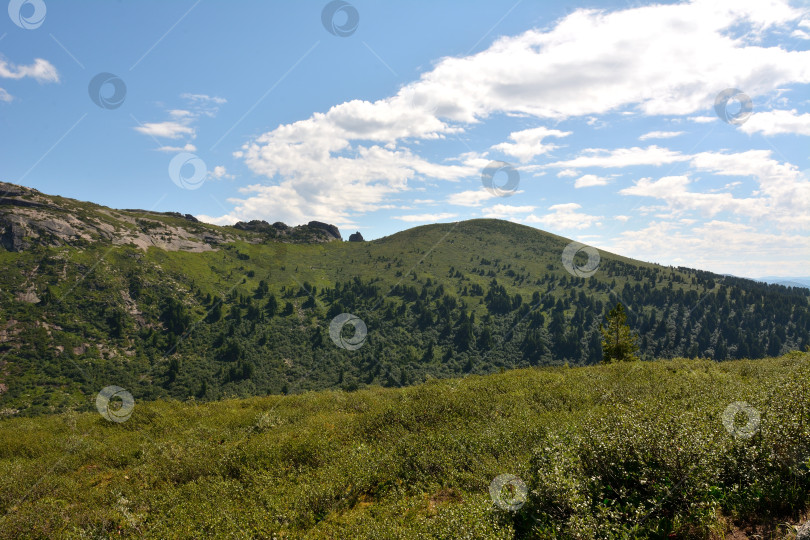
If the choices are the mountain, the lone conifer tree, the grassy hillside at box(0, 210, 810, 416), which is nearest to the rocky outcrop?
the lone conifer tree

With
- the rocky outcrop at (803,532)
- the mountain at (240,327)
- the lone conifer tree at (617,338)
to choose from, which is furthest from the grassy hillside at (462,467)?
the mountain at (240,327)

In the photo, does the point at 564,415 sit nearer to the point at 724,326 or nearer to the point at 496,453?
the point at 496,453

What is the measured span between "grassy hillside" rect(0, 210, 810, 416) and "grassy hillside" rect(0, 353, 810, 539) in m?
107

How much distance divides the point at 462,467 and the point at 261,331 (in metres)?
170

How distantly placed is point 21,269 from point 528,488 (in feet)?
697

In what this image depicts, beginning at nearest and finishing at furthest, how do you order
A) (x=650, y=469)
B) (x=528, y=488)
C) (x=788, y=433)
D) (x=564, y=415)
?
(x=788, y=433) < (x=650, y=469) < (x=528, y=488) < (x=564, y=415)

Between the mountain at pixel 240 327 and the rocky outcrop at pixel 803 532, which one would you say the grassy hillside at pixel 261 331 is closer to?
the mountain at pixel 240 327

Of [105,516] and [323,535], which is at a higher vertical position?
[323,535]

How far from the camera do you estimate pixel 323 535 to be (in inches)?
369

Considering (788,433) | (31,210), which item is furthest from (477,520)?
(31,210)

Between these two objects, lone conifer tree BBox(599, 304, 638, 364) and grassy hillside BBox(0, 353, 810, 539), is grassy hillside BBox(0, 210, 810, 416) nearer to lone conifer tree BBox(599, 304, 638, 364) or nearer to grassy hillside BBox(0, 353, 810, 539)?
lone conifer tree BBox(599, 304, 638, 364)

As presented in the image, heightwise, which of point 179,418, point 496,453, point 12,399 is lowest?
point 12,399

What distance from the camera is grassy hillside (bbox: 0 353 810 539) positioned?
7082mm

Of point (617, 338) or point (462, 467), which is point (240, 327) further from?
point (462, 467)
